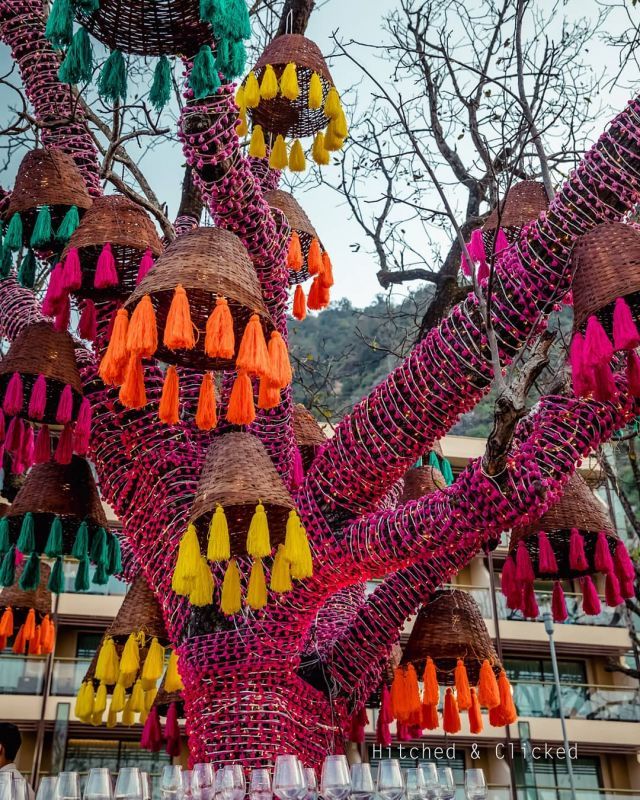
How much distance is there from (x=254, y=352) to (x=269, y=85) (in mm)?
1680

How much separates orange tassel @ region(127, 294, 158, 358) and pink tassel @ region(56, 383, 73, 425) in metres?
1.27

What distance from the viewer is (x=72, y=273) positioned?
4688 mm

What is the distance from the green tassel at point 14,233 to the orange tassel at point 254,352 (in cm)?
200

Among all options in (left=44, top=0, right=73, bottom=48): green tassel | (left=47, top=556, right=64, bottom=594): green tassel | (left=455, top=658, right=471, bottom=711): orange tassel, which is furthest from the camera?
(left=47, top=556, right=64, bottom=594): green tassel

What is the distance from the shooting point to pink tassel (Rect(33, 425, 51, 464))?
5.42m

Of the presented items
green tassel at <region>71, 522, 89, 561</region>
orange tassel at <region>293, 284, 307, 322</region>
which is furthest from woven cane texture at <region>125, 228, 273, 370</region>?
orange tassel at <region>293, 284, 307, 322</region>

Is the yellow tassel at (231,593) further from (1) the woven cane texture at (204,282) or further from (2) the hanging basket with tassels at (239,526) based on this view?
(1) the woven cane texture at (204,282)

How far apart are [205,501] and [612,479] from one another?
588cm

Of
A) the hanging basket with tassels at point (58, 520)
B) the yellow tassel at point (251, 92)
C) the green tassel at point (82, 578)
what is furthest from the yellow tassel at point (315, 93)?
the green tassel at point (82, 578)

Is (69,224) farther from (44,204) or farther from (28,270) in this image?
(28,270)

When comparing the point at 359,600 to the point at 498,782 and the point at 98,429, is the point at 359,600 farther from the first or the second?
the point at 498,782

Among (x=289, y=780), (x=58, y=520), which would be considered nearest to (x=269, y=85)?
(x=58, y=520)

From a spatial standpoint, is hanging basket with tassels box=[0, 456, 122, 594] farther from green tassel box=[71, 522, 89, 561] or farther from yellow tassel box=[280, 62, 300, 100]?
yellow tassel box=[280, 62, 300, 100]

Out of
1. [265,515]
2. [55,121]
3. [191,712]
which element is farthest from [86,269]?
[191,712]
